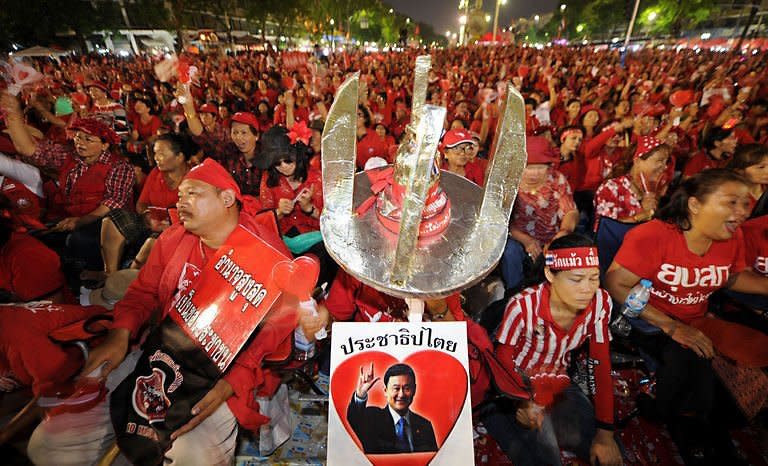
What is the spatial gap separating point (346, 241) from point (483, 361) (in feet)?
3.70

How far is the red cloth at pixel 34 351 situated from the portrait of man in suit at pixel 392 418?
63.3 inches

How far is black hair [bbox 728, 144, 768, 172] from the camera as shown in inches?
127

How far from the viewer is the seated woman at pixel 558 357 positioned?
1957mm

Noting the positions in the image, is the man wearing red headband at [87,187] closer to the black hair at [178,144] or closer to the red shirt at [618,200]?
the black hair at [178,144]

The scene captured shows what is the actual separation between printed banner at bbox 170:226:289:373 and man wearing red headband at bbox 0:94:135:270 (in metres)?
2.76

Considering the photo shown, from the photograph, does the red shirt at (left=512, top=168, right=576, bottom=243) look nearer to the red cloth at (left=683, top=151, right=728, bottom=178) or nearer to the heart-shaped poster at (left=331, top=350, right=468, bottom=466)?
the red cloth at (left=683, top=151, right=728, bottom=178)

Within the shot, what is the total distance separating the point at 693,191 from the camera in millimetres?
Result: 2346

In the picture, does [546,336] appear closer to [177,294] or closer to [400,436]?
[400,436]

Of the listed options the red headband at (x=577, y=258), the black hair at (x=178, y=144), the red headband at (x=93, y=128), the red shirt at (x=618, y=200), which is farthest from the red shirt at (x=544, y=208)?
the red headband at (x=93, y=128)

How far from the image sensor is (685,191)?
241 cm

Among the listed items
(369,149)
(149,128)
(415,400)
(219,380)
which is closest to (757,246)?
(415,400)

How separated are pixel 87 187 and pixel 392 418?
4.32 meters

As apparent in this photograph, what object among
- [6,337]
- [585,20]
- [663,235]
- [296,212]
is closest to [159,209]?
[296,212]

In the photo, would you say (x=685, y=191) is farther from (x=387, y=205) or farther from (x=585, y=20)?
(x=585, y=20)
